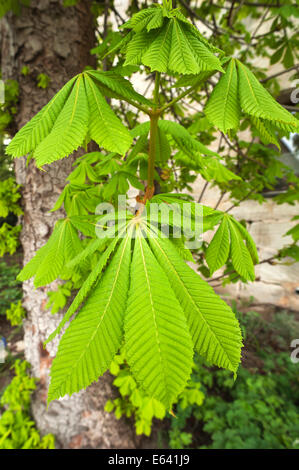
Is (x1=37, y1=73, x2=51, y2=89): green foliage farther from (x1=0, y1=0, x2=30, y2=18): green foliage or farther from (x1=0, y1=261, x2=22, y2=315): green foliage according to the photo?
(x1=0, y1=261, x2=22, y2=315): green foliage

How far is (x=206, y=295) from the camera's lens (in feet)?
1.23

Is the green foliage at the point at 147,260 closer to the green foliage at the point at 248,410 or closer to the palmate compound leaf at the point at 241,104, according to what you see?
the palmate compound leaf at the point at 241,104

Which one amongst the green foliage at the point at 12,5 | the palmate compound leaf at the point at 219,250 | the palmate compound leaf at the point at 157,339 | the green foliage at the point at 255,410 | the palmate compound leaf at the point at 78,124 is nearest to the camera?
the palmate compound leaf at the point at 157,339

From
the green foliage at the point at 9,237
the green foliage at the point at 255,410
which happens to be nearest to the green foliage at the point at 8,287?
the green foliage at the point at 9,237

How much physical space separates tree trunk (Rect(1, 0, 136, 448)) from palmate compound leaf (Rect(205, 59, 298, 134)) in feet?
3.09

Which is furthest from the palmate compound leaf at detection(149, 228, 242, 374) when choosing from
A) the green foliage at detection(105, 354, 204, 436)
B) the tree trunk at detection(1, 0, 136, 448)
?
the tree trunk at detection(1, 0, 136, 448)

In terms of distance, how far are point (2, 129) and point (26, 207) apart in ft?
1.42

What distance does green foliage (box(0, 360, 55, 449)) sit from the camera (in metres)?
1.38

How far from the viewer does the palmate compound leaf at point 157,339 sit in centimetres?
30

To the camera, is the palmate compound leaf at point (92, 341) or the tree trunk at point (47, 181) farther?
the tree trunk at point (47, 181)

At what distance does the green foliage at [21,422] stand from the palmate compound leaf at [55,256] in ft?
4.00

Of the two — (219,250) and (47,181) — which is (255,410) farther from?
(47,181)

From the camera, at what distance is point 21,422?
1.47 metres

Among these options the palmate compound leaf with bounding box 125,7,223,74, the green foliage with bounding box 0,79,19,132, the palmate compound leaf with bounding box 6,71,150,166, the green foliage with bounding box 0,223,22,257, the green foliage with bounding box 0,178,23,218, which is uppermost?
the green foliage with bounding box 0,79,19,132
